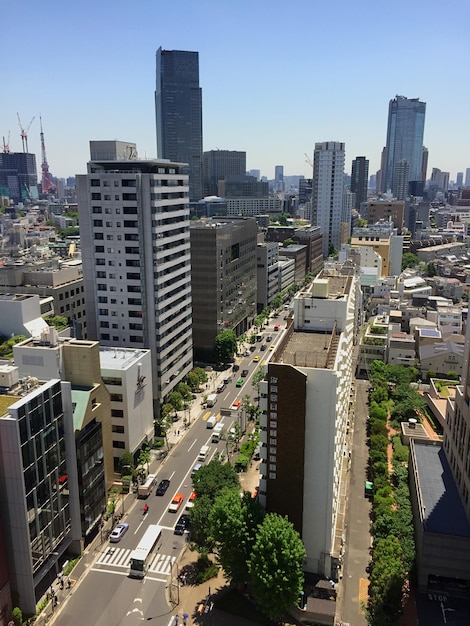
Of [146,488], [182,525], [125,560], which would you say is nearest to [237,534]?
[182,525]

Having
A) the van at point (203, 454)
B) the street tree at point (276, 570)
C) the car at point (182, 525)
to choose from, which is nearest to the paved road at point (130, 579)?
the car at point (182, 525)

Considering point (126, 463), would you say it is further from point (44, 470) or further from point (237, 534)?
point (237, 534)

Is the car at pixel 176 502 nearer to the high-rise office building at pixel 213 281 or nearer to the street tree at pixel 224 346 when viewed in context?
the street tree at pixel 224 346

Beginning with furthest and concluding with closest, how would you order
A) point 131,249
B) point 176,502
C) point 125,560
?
point 131,249
point 176,502
point 125,560

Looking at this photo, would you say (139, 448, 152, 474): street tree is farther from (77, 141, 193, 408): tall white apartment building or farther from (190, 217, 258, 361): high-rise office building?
(190, 217, 258, 361): high-rise office building

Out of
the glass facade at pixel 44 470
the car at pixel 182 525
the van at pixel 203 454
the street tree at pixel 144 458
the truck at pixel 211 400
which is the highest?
the glass facade at pixel 44 470

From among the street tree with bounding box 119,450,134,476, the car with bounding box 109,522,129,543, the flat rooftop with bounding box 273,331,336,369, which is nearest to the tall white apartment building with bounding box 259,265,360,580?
the flat rooftop with bounding box 273,331,336,369
